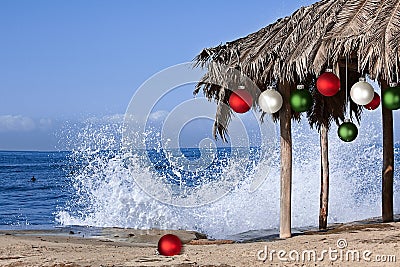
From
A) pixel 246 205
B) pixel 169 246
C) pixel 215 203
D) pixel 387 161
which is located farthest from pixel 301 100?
pixel 215 203

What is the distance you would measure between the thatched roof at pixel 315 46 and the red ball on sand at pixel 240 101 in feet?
0.97

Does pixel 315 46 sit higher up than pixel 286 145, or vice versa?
pixel 315 46

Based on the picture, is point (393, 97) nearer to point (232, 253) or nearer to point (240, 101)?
point (240, 101)

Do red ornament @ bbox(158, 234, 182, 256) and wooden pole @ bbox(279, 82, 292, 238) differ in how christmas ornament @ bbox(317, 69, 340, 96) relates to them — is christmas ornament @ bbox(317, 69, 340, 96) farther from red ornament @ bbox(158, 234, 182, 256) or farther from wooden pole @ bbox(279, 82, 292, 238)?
red ornament @ bbox(158, 234, 182, 256)

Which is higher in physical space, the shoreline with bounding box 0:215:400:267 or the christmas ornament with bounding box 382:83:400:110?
the christmas ornament with bounding box 382:83:400:110

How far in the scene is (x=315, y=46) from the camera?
6.89 metres

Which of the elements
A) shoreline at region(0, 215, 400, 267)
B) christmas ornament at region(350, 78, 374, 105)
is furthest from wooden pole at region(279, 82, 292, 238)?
christmas ornament at region(350, 78, 374, 105)

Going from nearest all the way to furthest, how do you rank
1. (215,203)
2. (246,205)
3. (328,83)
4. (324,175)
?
(328,83)
(324,175)
(246,205)
(215,203)

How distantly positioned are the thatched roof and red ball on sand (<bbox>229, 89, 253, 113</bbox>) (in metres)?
0.30

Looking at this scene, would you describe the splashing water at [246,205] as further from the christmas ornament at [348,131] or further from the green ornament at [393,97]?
the green ornament at [393,97]

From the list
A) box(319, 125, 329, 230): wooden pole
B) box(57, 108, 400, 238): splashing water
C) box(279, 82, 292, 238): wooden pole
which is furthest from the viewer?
box(57, 108, 400, 238): splashing water

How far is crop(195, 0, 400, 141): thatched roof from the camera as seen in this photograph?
6.47 metres

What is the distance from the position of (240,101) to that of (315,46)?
1046 mm

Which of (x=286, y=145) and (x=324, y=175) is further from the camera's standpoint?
(x=324, y=175)
